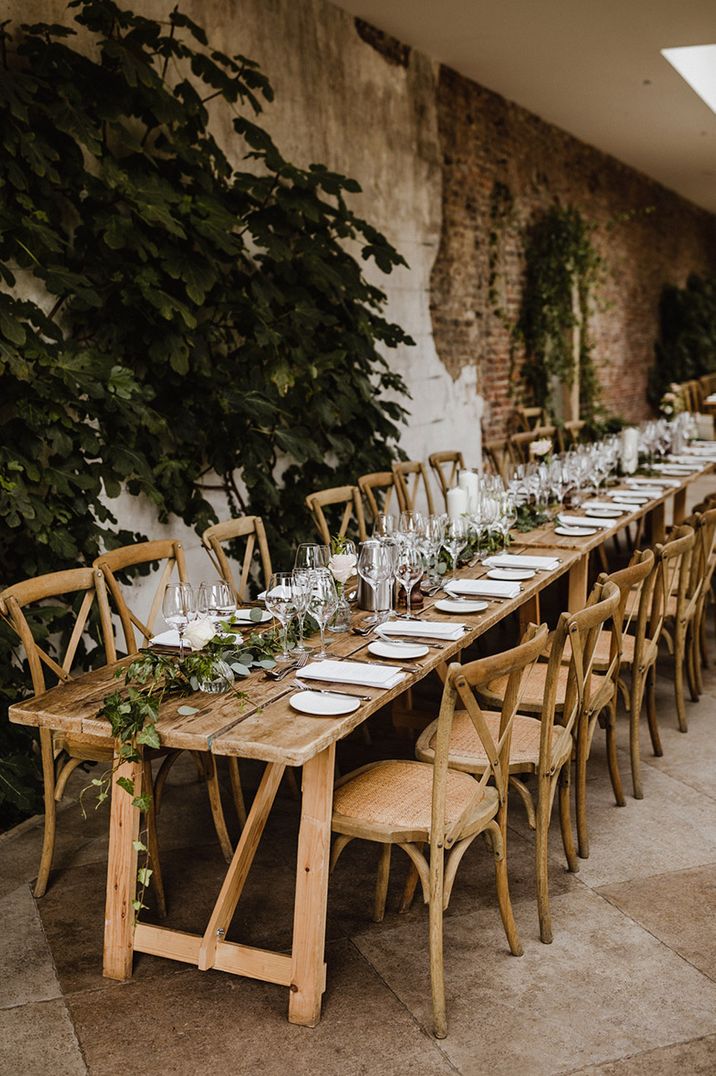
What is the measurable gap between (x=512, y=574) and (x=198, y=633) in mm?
1455

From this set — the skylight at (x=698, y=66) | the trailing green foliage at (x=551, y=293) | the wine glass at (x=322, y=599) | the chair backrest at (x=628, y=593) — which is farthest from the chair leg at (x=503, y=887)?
the trailing green foliage at (x=551, y=293)

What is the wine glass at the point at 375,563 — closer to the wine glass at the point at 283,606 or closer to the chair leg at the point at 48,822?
the wine glass at the point at 283,606

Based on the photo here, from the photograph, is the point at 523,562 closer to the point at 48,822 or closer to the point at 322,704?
the point at 322,704

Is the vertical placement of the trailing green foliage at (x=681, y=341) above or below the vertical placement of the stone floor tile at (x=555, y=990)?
above

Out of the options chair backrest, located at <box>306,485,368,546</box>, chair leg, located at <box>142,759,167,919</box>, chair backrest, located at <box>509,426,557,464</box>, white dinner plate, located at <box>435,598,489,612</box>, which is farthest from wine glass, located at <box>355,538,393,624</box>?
chair backrest, located at <box>509,426,557,464</box>

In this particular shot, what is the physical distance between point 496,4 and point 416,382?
2.42m

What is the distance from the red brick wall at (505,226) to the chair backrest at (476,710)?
549 cm

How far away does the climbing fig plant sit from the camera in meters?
3.73

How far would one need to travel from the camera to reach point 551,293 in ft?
30.5

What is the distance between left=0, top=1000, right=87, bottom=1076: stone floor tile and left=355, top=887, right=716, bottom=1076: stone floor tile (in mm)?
751

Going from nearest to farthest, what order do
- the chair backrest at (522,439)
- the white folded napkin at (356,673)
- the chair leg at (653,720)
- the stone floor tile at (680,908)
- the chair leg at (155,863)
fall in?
the white folded napkin at (356,673), the stone floor tile at (680,908), the chair leg at (155,863), the chair leg at (653,720), the chair backrest at (522,439)

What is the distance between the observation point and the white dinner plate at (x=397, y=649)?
2739mm

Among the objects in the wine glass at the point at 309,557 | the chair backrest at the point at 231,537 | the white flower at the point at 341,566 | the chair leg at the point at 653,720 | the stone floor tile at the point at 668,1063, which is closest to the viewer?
the stone floor tile at the point at 668,1063

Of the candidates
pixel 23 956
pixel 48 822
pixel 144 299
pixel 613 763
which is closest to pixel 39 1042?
pixel 23 956
